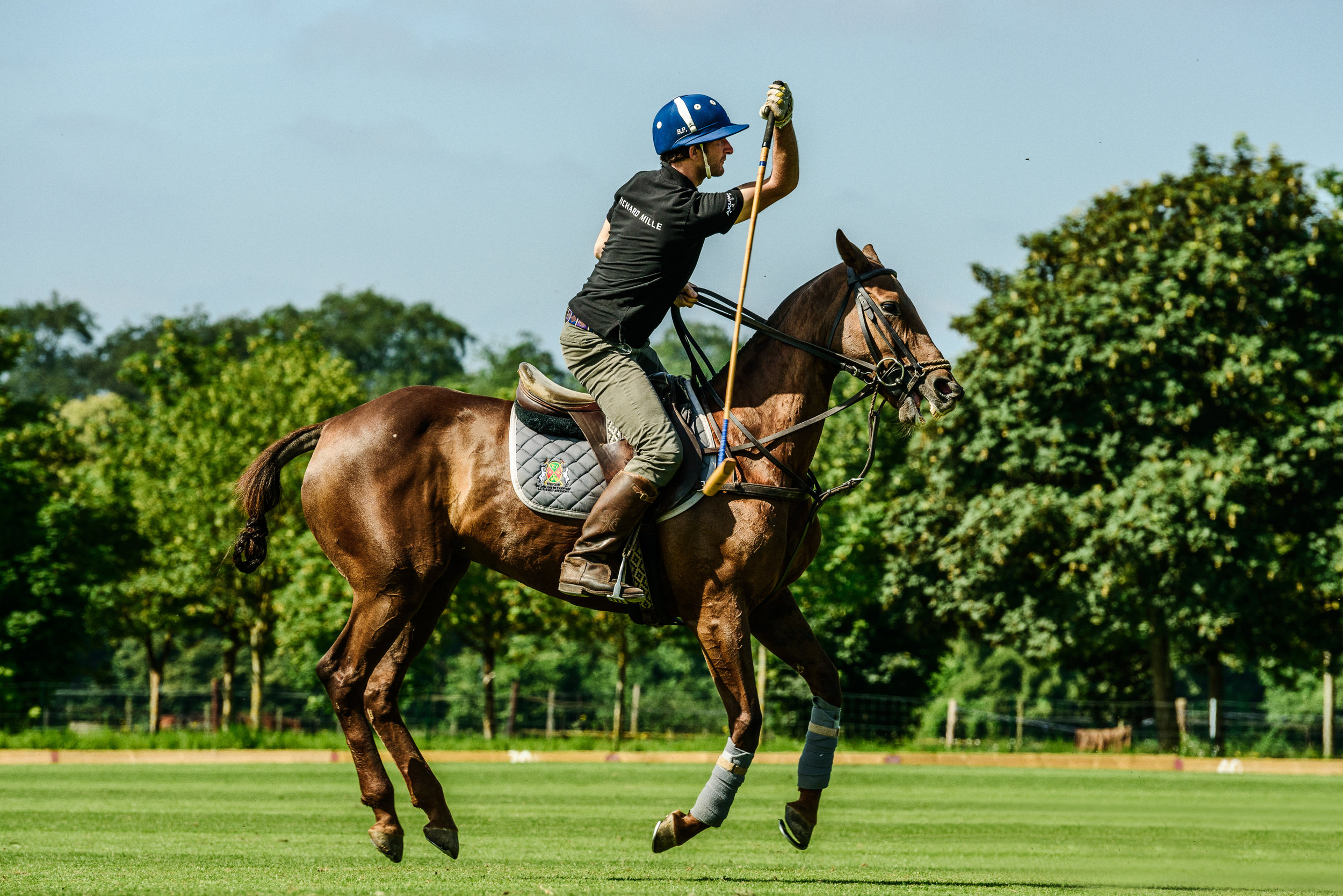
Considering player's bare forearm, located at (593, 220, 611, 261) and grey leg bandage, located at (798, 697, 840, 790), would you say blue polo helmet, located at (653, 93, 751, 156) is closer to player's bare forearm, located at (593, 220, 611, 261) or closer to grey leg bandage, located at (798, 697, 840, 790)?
player's bare forearm, located at (593, 220, 611, 261)

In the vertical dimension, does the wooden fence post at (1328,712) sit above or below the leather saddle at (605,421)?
below

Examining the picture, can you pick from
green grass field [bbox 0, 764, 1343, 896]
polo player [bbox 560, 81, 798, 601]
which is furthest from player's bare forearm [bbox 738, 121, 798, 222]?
green grass field [bbox 0, 764, 1343, 896]

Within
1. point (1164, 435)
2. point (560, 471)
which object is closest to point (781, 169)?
point (560, 471)

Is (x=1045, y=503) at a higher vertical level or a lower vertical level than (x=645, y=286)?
higher

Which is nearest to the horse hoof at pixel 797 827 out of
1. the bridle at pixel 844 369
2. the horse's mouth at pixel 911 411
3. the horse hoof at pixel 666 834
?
the horse hoof at pixel 666 834

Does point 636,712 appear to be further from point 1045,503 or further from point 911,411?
point 911,411

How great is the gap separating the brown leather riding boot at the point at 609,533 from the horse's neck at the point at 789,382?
2.12ft

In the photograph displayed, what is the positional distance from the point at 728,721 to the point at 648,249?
2.54 metres

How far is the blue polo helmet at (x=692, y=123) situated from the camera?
733 cm

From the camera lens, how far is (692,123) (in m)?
7.33

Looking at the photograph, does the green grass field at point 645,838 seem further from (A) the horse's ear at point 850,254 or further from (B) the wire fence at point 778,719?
(B) the wire fence at point 778,719

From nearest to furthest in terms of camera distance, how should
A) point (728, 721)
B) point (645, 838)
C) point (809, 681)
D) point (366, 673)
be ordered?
1. point (728, 721)
2. point (366, 673)
3. point (809, 681)
4. point (645, 838)

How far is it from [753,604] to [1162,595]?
24059 millimetres

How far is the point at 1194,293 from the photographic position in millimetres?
29359
